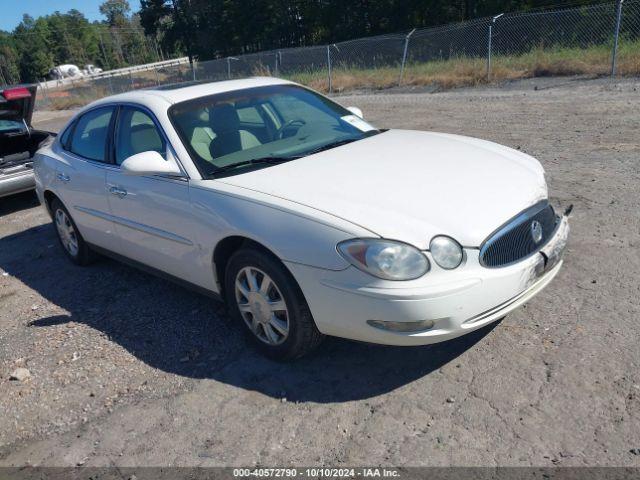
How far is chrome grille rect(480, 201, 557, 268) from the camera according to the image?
305 centimetres

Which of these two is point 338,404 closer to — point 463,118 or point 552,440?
point 552,440

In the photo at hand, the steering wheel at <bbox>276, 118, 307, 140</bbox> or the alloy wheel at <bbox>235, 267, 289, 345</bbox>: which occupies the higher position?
the steering wheel at <bbox>276, 118, 307, 140</bbox>

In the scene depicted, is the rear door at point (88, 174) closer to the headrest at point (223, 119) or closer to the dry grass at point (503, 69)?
the headrest at point (223, 119)

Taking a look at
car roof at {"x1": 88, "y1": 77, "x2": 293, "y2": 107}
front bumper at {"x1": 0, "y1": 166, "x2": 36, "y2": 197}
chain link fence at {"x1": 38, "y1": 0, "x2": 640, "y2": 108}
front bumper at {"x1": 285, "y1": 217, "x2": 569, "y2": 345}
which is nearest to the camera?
front bumper at {"x1": 285, "y1": 217, "x2": 569, "y2": 345}

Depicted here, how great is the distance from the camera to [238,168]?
12.6 ft

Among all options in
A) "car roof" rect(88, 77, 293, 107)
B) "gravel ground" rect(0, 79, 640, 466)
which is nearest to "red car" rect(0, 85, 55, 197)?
"gravel ground" rect(0, 79, 640, 466)

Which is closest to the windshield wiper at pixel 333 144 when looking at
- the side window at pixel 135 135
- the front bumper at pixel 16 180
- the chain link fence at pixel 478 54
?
the side window at pixel 135 135

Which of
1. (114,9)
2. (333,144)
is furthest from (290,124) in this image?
(114,9)

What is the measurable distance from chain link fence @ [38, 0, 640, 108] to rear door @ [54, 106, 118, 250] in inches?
333

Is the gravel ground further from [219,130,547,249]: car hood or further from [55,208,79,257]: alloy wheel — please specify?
[219,130,547,249]: car hood

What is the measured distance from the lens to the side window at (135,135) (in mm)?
4211

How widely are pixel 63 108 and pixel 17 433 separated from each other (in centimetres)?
2901

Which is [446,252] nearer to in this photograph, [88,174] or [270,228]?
[270,228]

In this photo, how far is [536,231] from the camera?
10.9 ft
